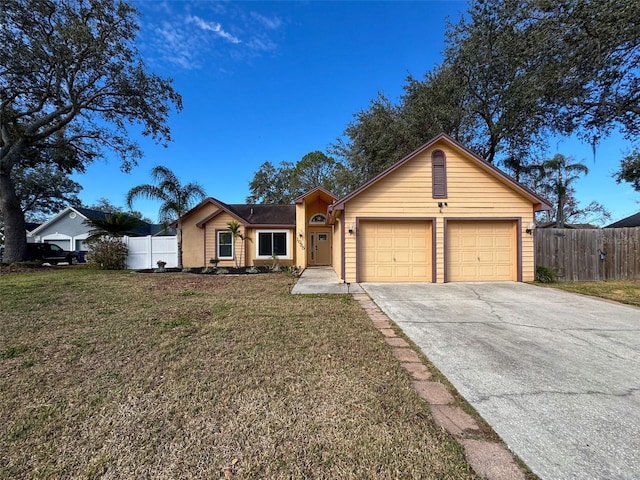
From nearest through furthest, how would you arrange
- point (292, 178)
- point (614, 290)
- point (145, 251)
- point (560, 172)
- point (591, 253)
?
point (614, 290) < point (591, 253) < point (145, 251) < point (560, 172) < point (292, 178)

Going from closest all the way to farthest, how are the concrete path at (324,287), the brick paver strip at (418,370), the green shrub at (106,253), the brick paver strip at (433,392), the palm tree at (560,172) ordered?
1. the brick paver strip at (433,392)
2. the brick paver strip at (418,370)
3. the concrete path at (324,287)
4. the green shrub at (106,253)
5. the palm tree at (560,172)

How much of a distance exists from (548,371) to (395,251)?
6.53m

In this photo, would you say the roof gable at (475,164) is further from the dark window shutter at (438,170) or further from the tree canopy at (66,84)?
the tree canopy at (66,84)

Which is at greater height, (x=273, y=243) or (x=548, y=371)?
(x=273, y=243)

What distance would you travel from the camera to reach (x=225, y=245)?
15508 millimetres

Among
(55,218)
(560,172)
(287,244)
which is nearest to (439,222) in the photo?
(287,244)

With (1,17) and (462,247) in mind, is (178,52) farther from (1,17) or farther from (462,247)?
(462,247)

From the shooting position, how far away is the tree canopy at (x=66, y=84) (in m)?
12.3

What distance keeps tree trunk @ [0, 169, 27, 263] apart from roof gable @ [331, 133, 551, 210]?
16733 millimetres

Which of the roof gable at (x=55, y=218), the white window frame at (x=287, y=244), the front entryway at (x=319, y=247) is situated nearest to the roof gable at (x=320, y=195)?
the front entryway at (x=319, y=247)

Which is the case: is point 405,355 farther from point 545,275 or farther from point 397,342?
point 545,275

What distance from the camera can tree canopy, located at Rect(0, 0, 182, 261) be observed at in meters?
12.3

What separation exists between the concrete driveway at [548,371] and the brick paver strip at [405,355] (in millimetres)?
197

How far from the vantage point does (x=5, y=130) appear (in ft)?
48.4
